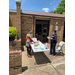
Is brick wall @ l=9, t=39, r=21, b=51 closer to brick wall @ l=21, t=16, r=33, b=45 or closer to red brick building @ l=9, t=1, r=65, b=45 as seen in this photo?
red brick building @ l=9, t=1, r=65, b=45

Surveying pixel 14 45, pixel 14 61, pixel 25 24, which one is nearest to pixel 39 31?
pixel 25 24

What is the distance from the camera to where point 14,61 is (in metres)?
2.50

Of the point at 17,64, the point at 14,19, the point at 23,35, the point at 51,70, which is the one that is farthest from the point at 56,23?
the point at 17,64

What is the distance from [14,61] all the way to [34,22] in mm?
5422

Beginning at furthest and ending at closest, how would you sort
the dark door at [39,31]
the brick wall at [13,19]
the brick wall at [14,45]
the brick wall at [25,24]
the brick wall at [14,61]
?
the dark door at [39,31] → the brick wall at [25,24] → the brick wall at [13,19] → the brick wall at [14,45] → the brick wall at [14,61]

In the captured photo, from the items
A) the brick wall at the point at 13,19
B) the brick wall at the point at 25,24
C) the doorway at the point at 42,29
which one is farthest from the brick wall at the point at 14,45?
the doorway at the point at 42,29

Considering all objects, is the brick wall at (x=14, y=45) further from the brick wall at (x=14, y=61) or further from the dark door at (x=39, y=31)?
the dark door at (x=39, y=31)

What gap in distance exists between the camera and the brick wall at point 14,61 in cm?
247

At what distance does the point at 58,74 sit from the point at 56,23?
21.3 ft

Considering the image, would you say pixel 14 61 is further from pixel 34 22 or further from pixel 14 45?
pixel 34 22

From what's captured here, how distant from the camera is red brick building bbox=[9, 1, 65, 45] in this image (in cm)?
624

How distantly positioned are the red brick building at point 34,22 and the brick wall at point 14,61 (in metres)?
3.72

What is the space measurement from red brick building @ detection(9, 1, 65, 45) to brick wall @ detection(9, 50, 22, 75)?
3.72 meters
